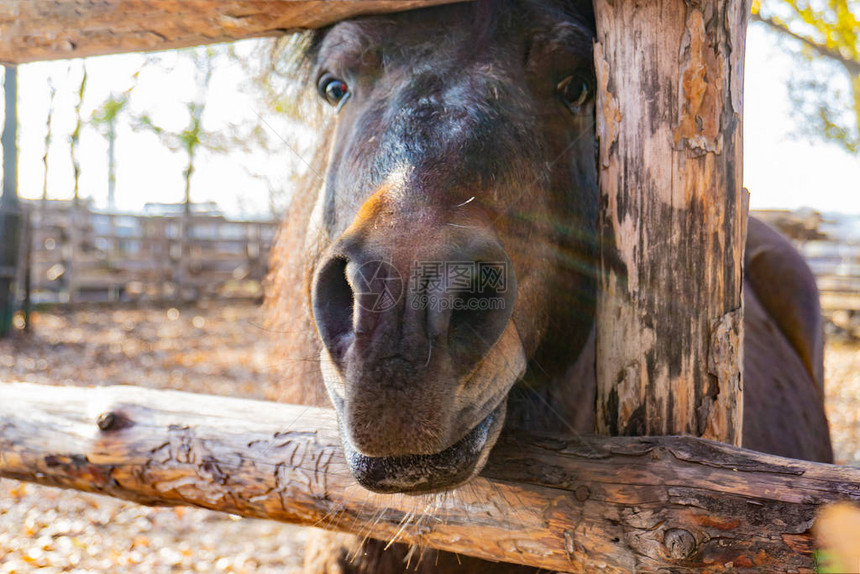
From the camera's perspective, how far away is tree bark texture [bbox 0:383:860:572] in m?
1.22

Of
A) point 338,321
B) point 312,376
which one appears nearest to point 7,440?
point 312,376

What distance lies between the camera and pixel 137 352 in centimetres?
903

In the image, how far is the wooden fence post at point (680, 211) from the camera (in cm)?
150

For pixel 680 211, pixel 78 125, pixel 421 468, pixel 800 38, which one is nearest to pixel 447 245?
pixel 421 468

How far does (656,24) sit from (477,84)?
48 cm

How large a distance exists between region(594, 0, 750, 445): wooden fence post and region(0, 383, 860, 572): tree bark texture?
0.65ft

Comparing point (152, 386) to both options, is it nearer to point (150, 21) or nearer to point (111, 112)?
point (150, 21)

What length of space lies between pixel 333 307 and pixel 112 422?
1219 mm

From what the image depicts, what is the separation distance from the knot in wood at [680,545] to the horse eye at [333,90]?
166 cm

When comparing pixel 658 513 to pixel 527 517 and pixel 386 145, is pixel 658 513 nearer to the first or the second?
pixel 527 517

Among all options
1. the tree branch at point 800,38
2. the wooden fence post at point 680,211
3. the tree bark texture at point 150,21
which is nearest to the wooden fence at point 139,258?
the tree bark texture at point 150,21

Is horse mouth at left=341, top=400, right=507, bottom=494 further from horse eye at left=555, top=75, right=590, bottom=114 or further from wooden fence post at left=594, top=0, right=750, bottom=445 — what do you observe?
horse eye at left=555, top=75, right=590, bottom=114

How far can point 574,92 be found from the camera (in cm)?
189

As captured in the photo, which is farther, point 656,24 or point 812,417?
point 812,417
